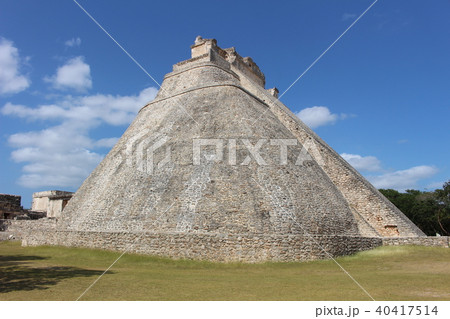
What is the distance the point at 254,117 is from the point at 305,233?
281 inches

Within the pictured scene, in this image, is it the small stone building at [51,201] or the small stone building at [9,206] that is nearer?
the small stone building at [9,206]

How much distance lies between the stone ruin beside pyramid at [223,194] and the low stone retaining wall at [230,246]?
0.04 metres

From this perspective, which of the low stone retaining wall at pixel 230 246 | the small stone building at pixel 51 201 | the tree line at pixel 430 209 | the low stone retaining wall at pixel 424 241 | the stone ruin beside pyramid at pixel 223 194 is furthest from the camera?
the tree line at pixel 430 209

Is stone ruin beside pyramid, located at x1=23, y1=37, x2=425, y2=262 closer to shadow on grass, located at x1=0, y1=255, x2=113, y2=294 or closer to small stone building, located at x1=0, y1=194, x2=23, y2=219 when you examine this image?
shadow on grass, located at x1=0, y1=255, x2=113, y2=294

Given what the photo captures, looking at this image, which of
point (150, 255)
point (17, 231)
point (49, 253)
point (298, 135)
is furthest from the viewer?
point (17, 231)

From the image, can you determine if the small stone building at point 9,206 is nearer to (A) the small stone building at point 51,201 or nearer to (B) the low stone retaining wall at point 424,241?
(A) the small stone building at point 51,201

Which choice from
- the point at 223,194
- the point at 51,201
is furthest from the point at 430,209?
the point at 51,201

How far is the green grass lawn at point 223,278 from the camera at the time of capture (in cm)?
679

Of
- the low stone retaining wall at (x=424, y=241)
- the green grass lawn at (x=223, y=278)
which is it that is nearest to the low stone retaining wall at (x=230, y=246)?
the green grass lawn at (x=223, y=278)

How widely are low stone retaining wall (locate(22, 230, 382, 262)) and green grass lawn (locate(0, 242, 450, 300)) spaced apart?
34 centimetres

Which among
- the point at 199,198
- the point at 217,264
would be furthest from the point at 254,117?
the point at 217,264

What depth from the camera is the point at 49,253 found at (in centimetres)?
1467

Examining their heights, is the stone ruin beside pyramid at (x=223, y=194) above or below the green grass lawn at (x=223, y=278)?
above
